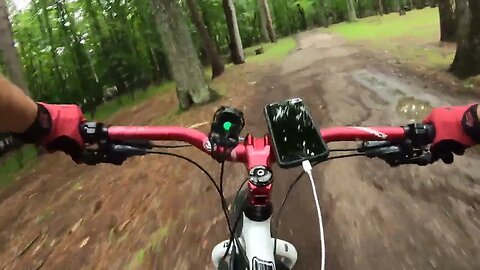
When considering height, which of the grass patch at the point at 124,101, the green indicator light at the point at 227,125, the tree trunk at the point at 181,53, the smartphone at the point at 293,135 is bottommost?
the grass patch at the point at 124,101

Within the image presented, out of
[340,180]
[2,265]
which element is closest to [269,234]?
[340,180]

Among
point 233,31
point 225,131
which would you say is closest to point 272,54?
point 233,31

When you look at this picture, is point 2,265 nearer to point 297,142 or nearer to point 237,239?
point 237,239

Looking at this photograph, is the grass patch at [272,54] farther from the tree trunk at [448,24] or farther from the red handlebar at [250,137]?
Result: the red handlebar at [250,137]

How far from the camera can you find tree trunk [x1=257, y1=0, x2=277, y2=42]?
35.3m

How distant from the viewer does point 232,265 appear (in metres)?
2.26

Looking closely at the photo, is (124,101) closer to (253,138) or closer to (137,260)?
(137,260)

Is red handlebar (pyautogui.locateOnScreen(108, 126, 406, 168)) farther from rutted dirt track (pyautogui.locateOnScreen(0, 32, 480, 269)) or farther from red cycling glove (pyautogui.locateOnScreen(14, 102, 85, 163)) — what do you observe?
rutted dirt track (pyautogui.locateOnScreen(0, 32, 480, 269))

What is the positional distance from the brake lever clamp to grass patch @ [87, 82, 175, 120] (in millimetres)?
17787

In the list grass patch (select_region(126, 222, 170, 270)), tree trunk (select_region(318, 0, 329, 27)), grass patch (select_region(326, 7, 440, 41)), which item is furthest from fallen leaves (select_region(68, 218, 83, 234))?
tree trunk (select_region(318, 0, 329, 27))

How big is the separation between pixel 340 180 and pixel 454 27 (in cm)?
1164

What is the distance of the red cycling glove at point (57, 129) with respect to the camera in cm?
214

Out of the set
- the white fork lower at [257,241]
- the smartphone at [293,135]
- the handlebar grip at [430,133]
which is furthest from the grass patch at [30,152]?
the handlebar grip at [430,133]

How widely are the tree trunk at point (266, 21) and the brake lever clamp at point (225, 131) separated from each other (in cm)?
3414
